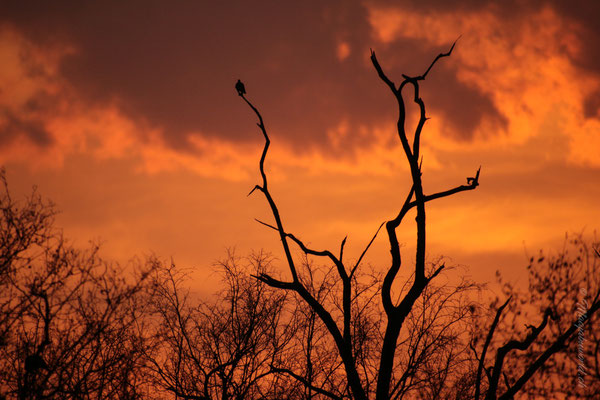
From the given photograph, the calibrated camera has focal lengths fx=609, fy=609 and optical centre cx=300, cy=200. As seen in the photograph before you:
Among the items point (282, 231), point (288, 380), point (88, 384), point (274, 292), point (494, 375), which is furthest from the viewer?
point (274, 292)

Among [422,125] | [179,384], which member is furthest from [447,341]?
[179,384]

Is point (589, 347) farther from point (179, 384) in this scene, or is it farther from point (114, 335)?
point (114, 335)

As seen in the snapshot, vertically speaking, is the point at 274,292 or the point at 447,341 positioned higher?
the point at 274,292

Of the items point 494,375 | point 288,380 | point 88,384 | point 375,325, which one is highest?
point 375,325

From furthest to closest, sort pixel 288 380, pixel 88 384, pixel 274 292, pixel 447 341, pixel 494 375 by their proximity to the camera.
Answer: pixel 274 292
pixel 288 380
pixel 447 341
pixel 88 384
pixel 494 375

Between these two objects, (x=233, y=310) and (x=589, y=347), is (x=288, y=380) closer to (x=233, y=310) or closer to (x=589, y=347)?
(x=233, y=310)

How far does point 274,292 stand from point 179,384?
393cm

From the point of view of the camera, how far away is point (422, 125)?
12422mm

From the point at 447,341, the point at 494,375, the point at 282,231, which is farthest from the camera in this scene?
the point at 447,341

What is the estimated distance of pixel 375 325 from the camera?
58.3 ft

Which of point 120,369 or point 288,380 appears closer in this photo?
point 120,369

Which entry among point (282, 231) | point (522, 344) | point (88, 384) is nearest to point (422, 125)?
point (282, 231)

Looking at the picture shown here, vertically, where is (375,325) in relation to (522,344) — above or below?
above

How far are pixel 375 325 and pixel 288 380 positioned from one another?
2988mm
